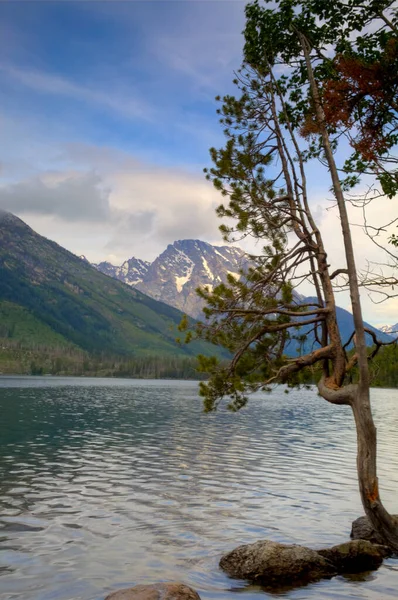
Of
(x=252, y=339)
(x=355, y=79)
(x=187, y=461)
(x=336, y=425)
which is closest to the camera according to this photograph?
(x=355, y=79)

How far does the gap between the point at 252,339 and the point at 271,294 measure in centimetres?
191

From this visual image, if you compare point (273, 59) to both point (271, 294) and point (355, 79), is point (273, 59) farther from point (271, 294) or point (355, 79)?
point (271, 294)

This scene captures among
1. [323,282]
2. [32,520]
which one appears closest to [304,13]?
[323,282]

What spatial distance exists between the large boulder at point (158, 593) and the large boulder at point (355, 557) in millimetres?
7260

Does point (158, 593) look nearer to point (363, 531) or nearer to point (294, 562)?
point (294, 562)

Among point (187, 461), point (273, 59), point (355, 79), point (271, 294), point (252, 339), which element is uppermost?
point (273, 59)

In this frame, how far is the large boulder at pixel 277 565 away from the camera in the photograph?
61.5 ft

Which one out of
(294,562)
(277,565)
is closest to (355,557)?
(294,562)

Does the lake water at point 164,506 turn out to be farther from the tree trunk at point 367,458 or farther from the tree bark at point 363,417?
the tree trunk at point 367,458

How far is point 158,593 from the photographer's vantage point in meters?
14.8

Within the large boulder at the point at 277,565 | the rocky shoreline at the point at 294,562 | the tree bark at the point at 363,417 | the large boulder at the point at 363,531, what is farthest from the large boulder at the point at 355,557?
the large boulder at the point at 363,531

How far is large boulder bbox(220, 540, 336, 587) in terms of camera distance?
61.5ft

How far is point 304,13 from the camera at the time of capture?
2028 cm

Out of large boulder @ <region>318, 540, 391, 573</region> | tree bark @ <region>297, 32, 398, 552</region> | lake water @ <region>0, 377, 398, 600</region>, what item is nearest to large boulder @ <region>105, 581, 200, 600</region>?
lake water @ <region>0, 377, 398, 600</region>
